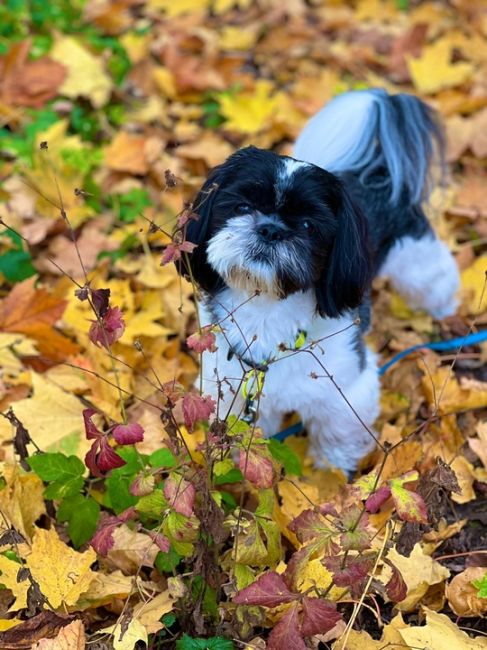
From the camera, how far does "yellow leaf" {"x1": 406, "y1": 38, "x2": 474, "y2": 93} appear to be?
4602 mm

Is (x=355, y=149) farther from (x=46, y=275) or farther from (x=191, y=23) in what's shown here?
(x=191, y=23)

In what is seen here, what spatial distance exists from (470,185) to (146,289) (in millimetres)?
1749

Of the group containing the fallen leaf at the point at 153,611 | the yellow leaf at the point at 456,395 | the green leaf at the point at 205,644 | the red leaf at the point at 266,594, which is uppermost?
the red leaf at the point at 266,594

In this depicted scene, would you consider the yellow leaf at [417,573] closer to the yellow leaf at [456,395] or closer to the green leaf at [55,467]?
the yellow leaf at [456,395]

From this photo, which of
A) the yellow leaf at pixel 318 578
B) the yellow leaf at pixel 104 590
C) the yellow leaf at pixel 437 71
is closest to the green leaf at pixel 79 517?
the yellow leaf at pixel 104 590

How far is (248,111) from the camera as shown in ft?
14.5

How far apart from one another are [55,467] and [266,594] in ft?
2.58

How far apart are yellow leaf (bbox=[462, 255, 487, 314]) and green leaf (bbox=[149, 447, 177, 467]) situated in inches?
67.2

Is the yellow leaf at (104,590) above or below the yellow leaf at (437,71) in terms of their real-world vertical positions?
below

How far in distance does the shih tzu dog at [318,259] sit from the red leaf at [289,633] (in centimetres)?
46

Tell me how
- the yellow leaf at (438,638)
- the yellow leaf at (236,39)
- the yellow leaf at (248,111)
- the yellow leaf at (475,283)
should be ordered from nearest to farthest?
1. the yellow leaf at (438,638)
2. the yellow leaf at (475,283)
3. the yellow leaf at (248,111)
4. the yellow leaf at (236,39)

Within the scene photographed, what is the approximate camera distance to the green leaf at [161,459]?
7.79 feet

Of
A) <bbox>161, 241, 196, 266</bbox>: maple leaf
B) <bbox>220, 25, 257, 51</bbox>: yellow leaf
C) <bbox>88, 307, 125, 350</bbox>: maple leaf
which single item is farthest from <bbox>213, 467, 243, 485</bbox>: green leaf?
<bbox>220, 25, 257, 51</bbox>: yellow leaf

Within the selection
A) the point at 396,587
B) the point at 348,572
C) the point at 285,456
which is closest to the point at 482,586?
the point at 396,587
